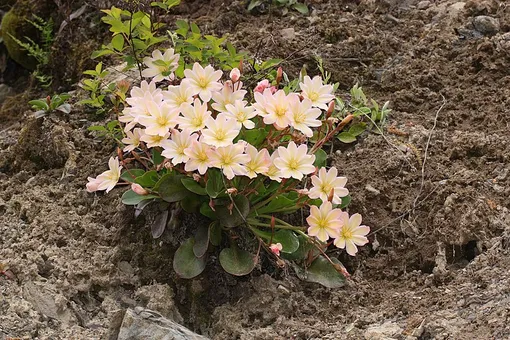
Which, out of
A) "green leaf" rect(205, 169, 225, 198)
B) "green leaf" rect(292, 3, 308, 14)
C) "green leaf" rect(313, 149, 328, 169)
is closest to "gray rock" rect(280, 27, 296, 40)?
"green leaf" rect(292, 3, 308, 14)

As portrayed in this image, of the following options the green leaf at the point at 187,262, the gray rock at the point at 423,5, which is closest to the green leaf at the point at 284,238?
the green leaf at the point at 187,262

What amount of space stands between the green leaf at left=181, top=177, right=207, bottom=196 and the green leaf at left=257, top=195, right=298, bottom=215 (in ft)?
0.78

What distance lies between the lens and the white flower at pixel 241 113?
2451mm

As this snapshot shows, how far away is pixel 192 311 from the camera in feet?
8.48

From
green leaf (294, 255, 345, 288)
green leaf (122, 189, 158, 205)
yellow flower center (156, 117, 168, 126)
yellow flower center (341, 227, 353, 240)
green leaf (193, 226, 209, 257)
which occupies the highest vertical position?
yellow flower center (156, 117, 168, 126)

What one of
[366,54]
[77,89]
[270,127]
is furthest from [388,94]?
[77,89]

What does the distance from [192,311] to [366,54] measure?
1722mm

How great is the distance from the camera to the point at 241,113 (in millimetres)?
2475

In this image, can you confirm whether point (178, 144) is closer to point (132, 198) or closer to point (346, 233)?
point (132, 198)

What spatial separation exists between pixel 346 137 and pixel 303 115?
66 centimetres

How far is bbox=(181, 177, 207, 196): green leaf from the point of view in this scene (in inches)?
98.8

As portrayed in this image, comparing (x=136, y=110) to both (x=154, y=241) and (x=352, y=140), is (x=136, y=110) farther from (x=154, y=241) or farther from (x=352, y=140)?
(x=352, y=140)

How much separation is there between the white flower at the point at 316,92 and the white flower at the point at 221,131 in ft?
1.14

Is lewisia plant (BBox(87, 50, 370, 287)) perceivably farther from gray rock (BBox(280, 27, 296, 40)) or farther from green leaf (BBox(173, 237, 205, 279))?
gray rock (BBox(280, 27, 296, 40))
